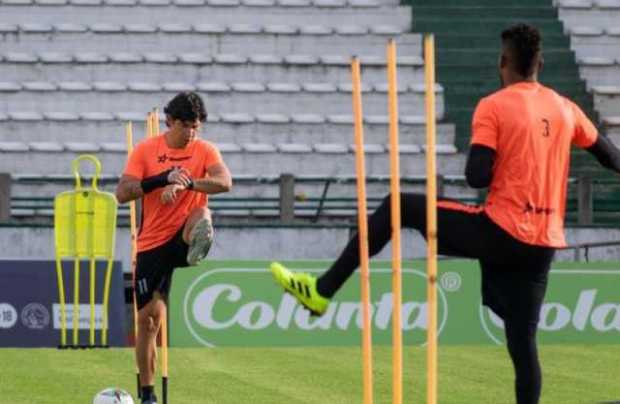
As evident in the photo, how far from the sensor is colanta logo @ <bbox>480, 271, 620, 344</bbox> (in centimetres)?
2208

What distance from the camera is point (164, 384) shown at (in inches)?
495

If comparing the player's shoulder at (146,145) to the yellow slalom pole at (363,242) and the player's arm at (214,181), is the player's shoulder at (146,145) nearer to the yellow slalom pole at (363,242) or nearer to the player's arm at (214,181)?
the player's arm at (214,181)

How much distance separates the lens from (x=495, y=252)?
9.00m

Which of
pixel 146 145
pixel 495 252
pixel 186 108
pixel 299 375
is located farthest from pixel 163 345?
pixel 495 252

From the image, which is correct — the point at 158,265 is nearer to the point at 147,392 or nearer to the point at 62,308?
the point at 147,392

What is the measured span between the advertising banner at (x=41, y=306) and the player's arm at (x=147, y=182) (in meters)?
9.36

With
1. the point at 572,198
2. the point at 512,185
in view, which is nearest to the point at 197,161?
the point at 512,185

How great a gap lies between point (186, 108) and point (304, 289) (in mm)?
3385

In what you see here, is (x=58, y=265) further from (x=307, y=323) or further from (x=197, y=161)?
(x=197, y=161)

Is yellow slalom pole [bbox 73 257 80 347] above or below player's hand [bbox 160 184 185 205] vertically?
below

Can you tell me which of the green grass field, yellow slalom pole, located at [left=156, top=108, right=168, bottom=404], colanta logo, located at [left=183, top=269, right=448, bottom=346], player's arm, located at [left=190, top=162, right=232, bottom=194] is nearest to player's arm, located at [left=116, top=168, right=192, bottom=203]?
player's arm, located at [left=190, top=162, right=232, bottom=194]

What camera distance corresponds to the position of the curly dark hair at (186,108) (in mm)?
11945

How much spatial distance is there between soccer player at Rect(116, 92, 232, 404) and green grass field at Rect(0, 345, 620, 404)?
63.5 inches

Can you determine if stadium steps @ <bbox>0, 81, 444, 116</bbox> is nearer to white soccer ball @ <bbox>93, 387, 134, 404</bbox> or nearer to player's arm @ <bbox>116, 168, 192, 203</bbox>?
player's arm @ <bbox>116, 168, 192, 203</bbox>
